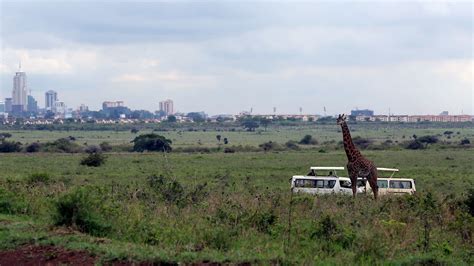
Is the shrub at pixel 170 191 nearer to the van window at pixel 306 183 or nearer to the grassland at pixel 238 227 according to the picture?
the grassland at pixel 238 227

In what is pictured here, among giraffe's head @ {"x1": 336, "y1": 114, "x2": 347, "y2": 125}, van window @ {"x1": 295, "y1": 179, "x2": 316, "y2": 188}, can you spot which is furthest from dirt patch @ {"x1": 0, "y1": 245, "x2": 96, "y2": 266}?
van window @ {"x1": 295, "y1": 179, "x2": 316, "y2": 188}

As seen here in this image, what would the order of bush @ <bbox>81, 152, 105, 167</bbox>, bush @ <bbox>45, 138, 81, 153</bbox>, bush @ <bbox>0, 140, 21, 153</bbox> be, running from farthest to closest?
bush @ <bbox>0, 140, 21, 153</bbox>, bush @ <bbox>45, 138, 81, 153</bbox>, bush @ <bbox>81, 152, 105, 167</bbox>

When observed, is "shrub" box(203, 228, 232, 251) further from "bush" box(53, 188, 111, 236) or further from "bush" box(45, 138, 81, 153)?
"bush" box(45, 138, 81, 153)

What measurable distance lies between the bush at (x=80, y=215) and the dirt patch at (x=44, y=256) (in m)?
1.19

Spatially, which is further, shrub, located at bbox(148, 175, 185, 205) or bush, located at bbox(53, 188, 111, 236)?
shrub, located at bbox(148, 175, 185, 205)

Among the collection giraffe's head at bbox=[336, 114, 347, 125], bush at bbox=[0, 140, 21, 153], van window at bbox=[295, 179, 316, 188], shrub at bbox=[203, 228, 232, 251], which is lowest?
bush at bbox=[0, 140, 21, 153]

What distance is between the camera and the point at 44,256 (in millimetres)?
11359

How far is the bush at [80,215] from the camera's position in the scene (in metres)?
12.9

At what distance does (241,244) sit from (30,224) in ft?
13.8

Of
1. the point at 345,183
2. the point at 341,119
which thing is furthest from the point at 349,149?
the point at 345,183

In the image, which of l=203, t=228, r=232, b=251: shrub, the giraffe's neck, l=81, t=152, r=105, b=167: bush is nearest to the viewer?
l=203, t=228, r=232, b=251: shrub

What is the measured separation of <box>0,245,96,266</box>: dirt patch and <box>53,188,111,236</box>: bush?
1.19m

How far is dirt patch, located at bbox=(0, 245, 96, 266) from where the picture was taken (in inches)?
433

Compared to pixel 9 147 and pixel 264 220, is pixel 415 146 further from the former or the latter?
pixel 264 220
